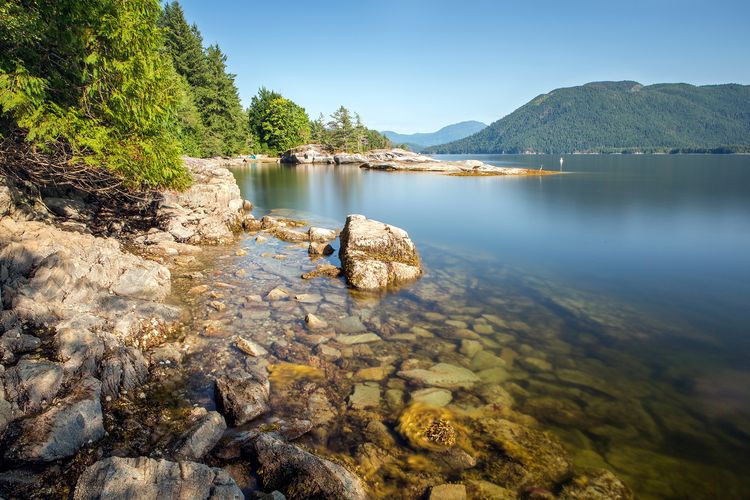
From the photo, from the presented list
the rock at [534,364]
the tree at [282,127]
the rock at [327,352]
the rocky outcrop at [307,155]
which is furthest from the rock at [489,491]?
the tree at [282,127]

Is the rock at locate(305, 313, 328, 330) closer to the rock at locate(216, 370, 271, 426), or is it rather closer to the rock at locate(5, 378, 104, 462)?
the rock at locate(216, 370, 271, 426)

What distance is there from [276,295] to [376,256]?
4.77 m

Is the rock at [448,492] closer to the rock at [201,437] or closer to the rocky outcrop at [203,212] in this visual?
the rock at [201,437]

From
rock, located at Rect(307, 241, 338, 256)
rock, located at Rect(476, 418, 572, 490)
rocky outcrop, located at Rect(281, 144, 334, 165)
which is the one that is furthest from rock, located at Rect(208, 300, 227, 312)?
rocky outcrop, located at Rect(281, 144, 334, 165)

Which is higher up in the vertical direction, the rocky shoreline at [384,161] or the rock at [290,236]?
the rocky shoreline at [384,161]

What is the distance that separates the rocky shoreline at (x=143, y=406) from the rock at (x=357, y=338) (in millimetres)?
57

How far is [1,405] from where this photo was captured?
532 cm

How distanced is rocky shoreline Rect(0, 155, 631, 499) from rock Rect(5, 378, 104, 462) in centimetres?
1

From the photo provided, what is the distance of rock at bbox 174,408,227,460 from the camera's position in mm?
5855

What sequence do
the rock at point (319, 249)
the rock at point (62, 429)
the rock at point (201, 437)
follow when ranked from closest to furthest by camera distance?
the rock at point (62, 429) < the rock at point (201, 437) < the rock at point (319, 249)

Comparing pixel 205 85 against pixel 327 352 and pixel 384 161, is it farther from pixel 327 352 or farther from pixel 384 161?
pixel 327 352

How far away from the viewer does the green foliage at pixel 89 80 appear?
10477 mm

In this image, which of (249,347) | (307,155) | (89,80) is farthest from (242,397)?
(307,155)

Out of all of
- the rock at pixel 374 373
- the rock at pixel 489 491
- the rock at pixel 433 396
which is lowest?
the rock at pixel 489 491
